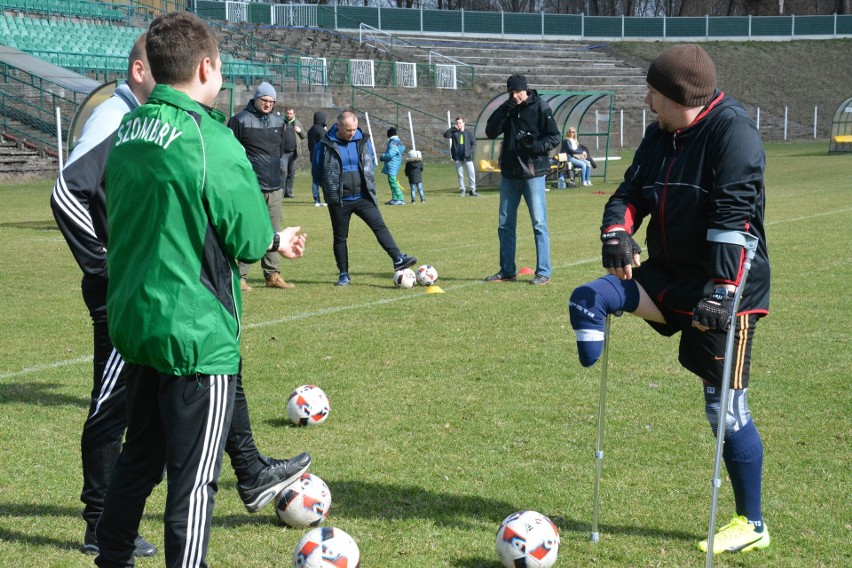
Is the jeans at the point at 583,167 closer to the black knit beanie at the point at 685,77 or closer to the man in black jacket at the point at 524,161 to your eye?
the man in black jacket at the point at 524,161

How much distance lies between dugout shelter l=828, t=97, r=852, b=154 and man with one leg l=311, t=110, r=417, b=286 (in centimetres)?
3047

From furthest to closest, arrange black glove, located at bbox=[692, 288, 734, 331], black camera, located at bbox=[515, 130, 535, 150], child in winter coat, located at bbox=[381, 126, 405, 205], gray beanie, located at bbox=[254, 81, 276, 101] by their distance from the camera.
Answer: child in winter coat, located at bbox=[381, 126, 405, 205]
gray beanie, located at bbox=[254, 81, 276, 101]
black camera, located at bbox=[515, 130, 535, 150]
black glove, located at bbox=[692, 288, 734, 331]

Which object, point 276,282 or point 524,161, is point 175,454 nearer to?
point 524,161

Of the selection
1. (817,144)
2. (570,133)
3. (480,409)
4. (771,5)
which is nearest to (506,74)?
(817,144)

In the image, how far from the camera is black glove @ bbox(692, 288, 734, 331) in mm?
3756

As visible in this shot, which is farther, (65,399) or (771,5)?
(771,5)

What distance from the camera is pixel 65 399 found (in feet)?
21.6

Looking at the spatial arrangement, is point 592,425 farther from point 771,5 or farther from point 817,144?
point 771,5

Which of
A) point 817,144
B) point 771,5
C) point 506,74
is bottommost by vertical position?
point 817,144

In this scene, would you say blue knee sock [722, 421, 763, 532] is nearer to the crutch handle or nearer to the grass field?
the grass field

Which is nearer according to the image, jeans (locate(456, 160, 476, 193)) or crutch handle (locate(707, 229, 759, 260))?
crutch handle (locate(707, 229, 759, 260))

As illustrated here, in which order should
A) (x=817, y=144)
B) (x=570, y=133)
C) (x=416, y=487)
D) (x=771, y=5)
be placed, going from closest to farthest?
1. (x=416, y=487)
2. (x=570, y=133)
3. (x=817, y=144)
4. (x=771, y=5)

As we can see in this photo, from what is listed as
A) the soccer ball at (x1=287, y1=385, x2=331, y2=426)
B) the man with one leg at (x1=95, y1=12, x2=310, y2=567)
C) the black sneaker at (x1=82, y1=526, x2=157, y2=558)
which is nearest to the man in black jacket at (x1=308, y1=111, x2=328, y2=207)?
the soccer ball at (x1=287, y1=385, x2=331, y2=426)

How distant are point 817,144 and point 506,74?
15659 mm
